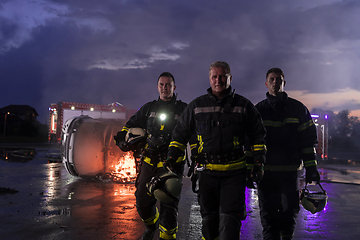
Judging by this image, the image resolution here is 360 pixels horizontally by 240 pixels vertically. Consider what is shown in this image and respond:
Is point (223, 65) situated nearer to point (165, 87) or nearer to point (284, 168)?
point (165, 87)

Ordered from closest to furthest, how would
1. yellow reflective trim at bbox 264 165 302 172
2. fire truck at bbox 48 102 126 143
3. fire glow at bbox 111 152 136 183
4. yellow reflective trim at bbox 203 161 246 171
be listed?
yellow reflective trim at bbox 203 161 246 171 → yellow reflective trim at bbox 264 165 302 172 → fire glow at bbox 111 152 136 183 → fire truck at bbox 48 102 126 143

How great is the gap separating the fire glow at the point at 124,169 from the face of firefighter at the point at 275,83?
5742mm

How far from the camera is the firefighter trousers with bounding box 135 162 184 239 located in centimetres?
343

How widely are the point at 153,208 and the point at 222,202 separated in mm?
1289

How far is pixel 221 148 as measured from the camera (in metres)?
2.88

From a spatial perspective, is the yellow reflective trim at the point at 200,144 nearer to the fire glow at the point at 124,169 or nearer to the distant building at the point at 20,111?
the fire glow at the point at 124,169

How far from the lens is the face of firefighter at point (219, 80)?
303 cm

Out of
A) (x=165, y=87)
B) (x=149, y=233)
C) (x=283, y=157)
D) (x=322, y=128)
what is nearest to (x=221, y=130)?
(x=283, y=157)

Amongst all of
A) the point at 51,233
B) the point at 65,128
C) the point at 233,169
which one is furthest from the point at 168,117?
the point at 65,128

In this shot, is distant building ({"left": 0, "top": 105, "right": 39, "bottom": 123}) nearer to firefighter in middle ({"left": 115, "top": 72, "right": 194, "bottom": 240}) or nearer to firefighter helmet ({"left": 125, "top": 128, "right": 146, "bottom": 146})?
firefighter helmet ({"left": 125, "top": 128, "right": 146, "bottom": 146})

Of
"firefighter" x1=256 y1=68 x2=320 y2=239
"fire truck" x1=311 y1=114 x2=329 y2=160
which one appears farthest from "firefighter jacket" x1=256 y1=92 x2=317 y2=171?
"fire truck" x1=311 y1=114 x2=329 y2=160

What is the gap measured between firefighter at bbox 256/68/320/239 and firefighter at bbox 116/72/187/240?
42.8 inches

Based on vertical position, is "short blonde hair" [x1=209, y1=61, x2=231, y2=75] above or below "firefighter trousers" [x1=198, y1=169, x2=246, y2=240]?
above

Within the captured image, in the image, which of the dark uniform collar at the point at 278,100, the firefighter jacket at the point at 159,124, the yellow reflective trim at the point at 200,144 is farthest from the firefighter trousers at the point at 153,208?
the dark uniform collar at the point at 278,100
